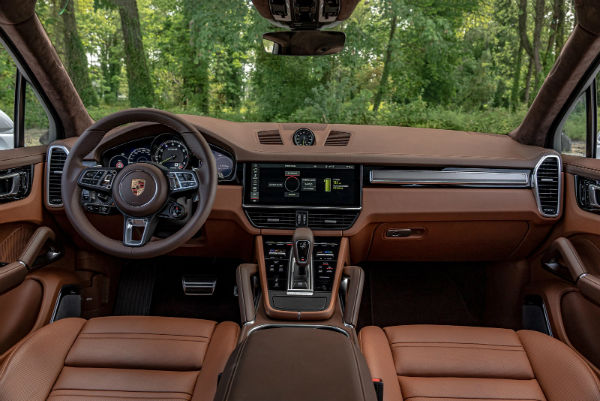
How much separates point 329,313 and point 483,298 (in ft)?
4.92

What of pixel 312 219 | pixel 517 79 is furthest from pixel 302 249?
pixel 517 79

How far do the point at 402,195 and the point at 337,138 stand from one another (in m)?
0.49

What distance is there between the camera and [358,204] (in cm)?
255

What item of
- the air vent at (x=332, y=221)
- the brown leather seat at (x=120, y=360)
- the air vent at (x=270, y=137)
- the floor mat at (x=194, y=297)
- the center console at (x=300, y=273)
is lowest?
the floor mat at (x=194, y=297)

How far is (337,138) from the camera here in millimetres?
2674

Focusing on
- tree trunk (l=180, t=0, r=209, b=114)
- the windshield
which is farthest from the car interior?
tree trunk (l=180, t=0, r=209, b=114)

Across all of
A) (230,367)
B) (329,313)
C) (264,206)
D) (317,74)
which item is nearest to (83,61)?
(317,74)

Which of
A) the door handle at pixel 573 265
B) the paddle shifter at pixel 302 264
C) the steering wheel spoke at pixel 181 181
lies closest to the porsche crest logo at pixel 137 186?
the steering wheel spoke at pixel 181 181

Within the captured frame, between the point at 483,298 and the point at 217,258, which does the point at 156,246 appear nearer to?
the point at 217,258

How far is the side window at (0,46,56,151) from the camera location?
2549mm

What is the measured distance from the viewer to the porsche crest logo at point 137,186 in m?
1.95

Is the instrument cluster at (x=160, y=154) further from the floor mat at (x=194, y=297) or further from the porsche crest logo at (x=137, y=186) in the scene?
the floor mat at (x=194, y=297)

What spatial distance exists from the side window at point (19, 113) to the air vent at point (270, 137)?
1.17 m

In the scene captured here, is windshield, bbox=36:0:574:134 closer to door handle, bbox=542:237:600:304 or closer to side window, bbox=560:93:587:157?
side window, bbox=560:93:587:157
